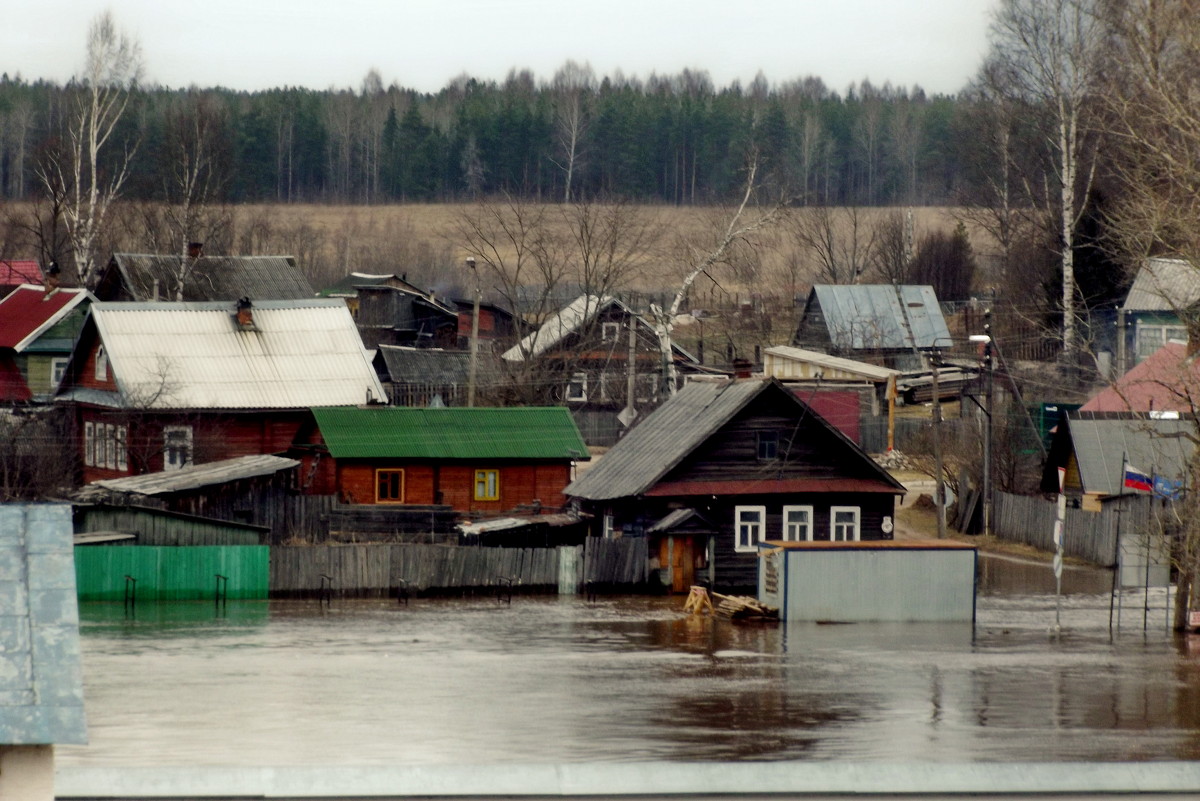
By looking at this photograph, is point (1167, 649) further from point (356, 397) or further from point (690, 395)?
point (356, 397)

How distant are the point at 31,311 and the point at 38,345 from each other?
2.40 metres

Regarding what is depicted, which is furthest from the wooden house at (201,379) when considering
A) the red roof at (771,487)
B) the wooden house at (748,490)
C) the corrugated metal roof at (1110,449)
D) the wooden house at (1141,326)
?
the wooden house at (1141,326)

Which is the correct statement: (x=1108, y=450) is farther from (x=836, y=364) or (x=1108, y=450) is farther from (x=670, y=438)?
(x=836, y=364)

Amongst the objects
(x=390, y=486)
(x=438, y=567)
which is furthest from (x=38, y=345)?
(x=438, y=567)

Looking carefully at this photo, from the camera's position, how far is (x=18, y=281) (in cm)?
7256

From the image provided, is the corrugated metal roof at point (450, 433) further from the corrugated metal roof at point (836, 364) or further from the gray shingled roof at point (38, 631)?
the gray shingled roof at point (38, 631)

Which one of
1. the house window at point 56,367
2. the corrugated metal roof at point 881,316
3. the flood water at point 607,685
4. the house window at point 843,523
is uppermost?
the corrugated metal roof at point 881,316

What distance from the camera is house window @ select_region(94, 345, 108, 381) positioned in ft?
143

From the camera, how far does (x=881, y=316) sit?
71.2 metres

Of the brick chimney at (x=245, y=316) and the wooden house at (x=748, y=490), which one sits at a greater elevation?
the brick chimney at (x=245, y=316)

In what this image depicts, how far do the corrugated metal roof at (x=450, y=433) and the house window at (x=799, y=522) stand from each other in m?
6.24

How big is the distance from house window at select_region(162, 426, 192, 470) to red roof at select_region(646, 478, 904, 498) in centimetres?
1415

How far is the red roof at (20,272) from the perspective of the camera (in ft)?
237

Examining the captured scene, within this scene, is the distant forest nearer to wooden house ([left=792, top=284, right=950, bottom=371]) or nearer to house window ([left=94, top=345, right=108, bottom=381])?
wooden house ([left=792, top=284, right=950, bottom=371])
